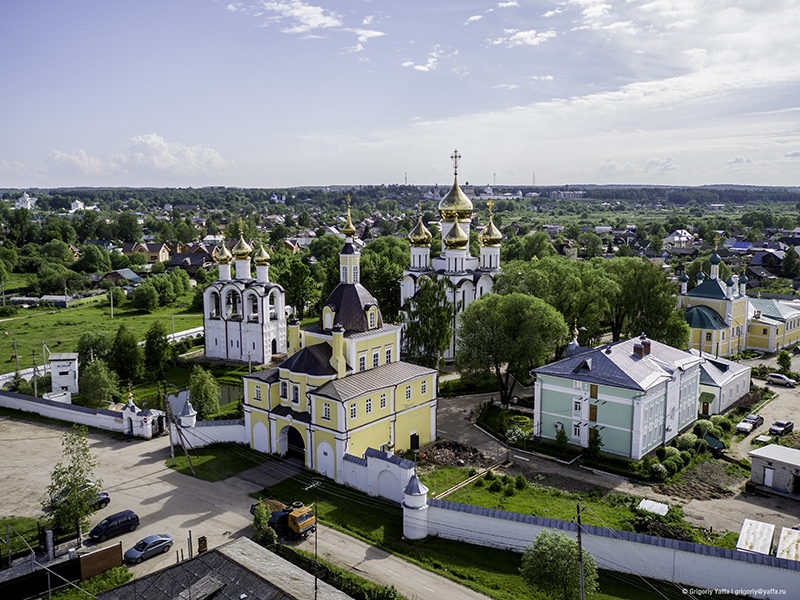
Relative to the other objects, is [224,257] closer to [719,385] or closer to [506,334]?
[506,334]

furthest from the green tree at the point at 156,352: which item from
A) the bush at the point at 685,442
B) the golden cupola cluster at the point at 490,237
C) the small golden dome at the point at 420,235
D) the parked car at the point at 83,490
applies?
the bush at the point at 685,442

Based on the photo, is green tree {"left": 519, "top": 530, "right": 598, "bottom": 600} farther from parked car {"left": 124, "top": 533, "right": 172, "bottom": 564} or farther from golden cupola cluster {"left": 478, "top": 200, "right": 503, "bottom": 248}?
golden cupola cluster {"left": 478, "top": 200, "right": 503, "bottom": 248}

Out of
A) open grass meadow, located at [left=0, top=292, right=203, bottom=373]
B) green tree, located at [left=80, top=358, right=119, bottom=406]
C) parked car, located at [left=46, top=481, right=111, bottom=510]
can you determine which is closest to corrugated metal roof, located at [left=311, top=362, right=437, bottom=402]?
parked car, located at [left=46, top=481, right=111, bottom=510]

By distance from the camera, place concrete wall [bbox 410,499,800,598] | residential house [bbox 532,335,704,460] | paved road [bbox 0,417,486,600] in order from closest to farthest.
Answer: concrete wall [bbox 410,499,800,598] < paved road [bbox 0,417,486,600] < residential house [bbox 532,335,704,460]

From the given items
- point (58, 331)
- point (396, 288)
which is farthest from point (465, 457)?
point (58, 331)

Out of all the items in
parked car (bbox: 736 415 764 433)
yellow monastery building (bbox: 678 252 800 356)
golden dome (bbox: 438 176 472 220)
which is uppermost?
golden dome (bbox: 438 176 472 220)

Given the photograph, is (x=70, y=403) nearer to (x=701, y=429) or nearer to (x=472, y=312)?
(x=472, y=312)

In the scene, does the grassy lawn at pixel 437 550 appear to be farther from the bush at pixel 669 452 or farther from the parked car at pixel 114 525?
the bush at pixel 669 452
